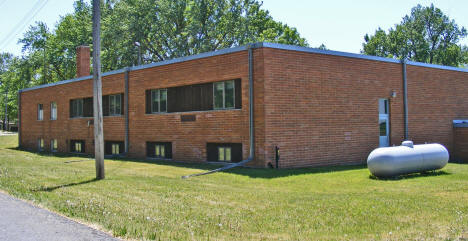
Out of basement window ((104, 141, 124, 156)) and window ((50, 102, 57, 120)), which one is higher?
window ((50, 102, 57, 120))

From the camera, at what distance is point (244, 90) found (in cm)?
1614

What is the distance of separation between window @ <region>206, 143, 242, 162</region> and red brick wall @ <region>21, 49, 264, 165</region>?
0.24m

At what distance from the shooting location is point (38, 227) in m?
6.75

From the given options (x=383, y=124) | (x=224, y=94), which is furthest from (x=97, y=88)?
(x=383, y=124)

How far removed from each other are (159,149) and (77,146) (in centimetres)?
928

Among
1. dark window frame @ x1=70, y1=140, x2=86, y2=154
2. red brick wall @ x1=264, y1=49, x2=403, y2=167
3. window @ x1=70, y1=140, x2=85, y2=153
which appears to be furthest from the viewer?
window @ x1=70, y1=140, x2=85, y2=153

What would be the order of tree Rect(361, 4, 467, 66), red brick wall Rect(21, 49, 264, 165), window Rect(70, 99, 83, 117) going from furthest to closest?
tree Rect(361, 4, 467, 66) < window Rect(70, 99, 83, 117) < red brick wall Rect(21, 49, 264, 165)

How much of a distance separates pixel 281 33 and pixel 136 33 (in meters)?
18.1

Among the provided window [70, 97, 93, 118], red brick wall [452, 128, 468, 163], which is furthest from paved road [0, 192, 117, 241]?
red brick wall [452, 128, 468, 163]

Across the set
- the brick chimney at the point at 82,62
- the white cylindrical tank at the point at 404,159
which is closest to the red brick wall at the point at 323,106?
the white cylindrical tank at the point at 404,159

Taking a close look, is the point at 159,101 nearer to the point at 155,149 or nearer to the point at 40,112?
the point at 155,149

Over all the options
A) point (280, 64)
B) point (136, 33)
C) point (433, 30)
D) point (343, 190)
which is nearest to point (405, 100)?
point (280, 64)

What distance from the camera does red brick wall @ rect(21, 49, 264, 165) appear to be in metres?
16.2

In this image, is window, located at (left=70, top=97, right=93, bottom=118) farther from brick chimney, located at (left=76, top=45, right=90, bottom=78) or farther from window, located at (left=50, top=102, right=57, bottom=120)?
window, located at (left=50, top=102, right=57, bottom=120)
